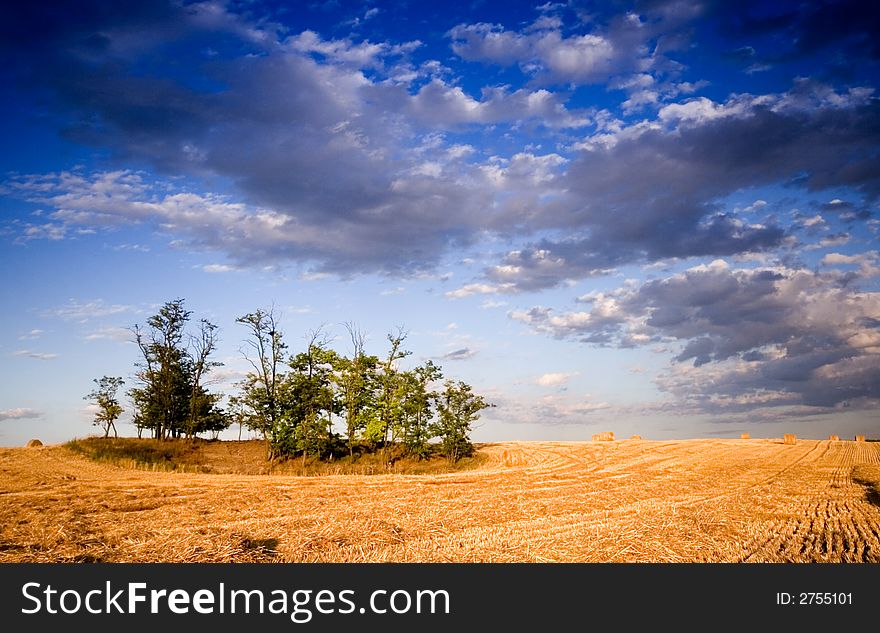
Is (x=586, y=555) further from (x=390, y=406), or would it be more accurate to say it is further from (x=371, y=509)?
(x=390, y=406)

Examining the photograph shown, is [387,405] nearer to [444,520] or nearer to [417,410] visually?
[417,410]

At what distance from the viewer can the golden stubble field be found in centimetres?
1037

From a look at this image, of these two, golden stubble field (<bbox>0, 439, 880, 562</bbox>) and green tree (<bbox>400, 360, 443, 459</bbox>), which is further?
green tree (<bbox>400, 360, 443, 459</bbox>)

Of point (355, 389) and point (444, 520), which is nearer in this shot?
point (444, 520)

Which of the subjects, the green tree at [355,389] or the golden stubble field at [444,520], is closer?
the golden stubble field at [444,520]

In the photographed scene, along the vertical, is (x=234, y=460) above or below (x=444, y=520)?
below

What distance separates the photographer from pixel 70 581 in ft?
25.3

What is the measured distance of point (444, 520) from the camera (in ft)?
46.1

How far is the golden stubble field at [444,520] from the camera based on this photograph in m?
10.4

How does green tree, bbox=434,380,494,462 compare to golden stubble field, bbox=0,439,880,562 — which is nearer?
golden stubble field, bbox=0,439,880,562

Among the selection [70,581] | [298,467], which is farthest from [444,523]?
[298,467]

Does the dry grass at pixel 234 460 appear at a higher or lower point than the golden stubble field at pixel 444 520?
lower

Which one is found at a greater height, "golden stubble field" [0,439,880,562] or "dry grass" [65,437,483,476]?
"golden stubble field" [0,439,880,562]

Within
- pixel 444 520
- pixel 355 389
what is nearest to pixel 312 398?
pixel 355 389
